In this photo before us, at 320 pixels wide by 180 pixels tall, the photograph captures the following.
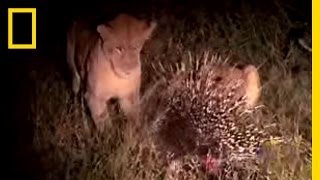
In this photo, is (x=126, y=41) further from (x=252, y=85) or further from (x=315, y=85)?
(x=315, y=85)

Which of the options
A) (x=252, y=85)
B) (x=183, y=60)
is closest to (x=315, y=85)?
A: (x=252, y=85)

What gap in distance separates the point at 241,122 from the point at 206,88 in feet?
0.30

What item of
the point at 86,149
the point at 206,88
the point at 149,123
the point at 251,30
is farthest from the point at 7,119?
the point at 251,30

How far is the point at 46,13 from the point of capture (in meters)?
1.73

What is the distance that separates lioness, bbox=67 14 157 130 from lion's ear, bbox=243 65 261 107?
20 cm

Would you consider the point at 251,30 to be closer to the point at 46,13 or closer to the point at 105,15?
the point at 105,15

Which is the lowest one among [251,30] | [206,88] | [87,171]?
[87,171]

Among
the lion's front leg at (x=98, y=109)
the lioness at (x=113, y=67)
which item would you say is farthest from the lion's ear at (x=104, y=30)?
the lion's front leg at (x=98, y=109)

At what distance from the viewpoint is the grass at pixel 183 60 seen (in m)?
1.70

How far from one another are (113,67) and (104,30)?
0.07 metres

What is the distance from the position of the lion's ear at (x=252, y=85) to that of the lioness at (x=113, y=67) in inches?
7.7

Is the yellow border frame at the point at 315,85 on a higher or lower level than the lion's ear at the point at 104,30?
lower

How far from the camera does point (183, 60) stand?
1727 mm

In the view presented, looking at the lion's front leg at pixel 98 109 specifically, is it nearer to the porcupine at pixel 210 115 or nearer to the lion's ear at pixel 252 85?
the porcupine at pixel 210 115
